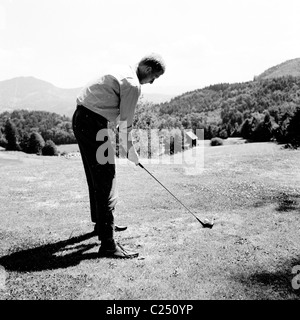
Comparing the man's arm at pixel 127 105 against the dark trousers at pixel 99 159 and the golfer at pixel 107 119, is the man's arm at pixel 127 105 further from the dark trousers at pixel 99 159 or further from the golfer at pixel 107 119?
the dark trousers at pixel 99 159

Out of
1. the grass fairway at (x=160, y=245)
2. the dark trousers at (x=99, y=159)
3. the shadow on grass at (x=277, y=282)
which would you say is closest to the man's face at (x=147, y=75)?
the dark trousers at (x=99, y=159)

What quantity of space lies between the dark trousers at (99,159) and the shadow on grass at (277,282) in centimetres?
226

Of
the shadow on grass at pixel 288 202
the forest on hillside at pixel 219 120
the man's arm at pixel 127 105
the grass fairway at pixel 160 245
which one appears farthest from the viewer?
the forest on hillside at pixel 219 120

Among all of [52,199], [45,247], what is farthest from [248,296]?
[52,199]

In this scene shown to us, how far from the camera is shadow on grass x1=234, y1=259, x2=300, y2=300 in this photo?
13.1ft

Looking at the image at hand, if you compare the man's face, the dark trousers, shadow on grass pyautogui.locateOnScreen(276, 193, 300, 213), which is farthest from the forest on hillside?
the dark trousers

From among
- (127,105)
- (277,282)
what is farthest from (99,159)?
(277,282)

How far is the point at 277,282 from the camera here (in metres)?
4.29

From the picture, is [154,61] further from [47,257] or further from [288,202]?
[288,202]

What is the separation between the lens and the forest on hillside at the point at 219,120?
59500 millimetres

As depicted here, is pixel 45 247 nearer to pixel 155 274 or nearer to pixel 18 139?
pixel 155 274

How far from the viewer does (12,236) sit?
6.31 m
